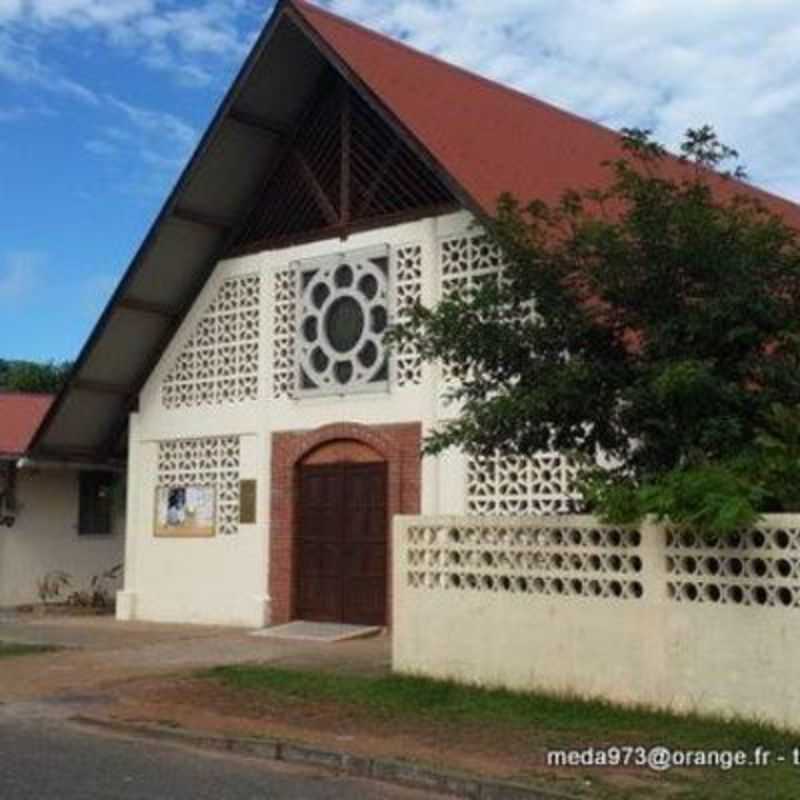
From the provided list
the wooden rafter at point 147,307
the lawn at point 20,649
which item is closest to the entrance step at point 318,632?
the lawn at point 20,649

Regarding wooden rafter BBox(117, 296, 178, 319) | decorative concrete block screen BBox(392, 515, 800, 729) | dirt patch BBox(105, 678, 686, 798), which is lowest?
dirt patch BBox(105, 678, 686, 798)

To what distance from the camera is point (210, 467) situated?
2055 centimetres

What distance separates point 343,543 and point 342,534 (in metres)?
0.13

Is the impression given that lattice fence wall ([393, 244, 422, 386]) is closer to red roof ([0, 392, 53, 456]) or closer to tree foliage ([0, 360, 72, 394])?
red roof ([0, 392, 53, 456])

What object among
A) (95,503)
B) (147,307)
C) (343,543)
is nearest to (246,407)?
(147,307)

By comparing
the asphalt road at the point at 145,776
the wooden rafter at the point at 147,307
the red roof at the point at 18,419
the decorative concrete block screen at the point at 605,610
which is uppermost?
the wooden rafter at the point at 147,307

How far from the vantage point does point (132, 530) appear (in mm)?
21578

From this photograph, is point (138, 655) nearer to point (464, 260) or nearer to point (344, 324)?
point (344, 324)

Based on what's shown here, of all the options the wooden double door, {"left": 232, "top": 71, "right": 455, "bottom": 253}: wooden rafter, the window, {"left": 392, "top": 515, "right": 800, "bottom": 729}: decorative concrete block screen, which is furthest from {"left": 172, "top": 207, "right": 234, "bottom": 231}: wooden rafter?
{"left": 392, "top": 515, "right": 800, "bottom": 729}: decorative concrete block screen

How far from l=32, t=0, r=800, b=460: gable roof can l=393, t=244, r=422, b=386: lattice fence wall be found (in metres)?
1.70

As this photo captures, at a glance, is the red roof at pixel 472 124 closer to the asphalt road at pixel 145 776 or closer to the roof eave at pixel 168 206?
the roof eave at pixel 168 206

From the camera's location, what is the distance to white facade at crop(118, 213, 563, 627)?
17.7 meters

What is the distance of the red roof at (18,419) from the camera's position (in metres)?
23.9

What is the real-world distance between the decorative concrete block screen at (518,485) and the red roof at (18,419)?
365 inches
